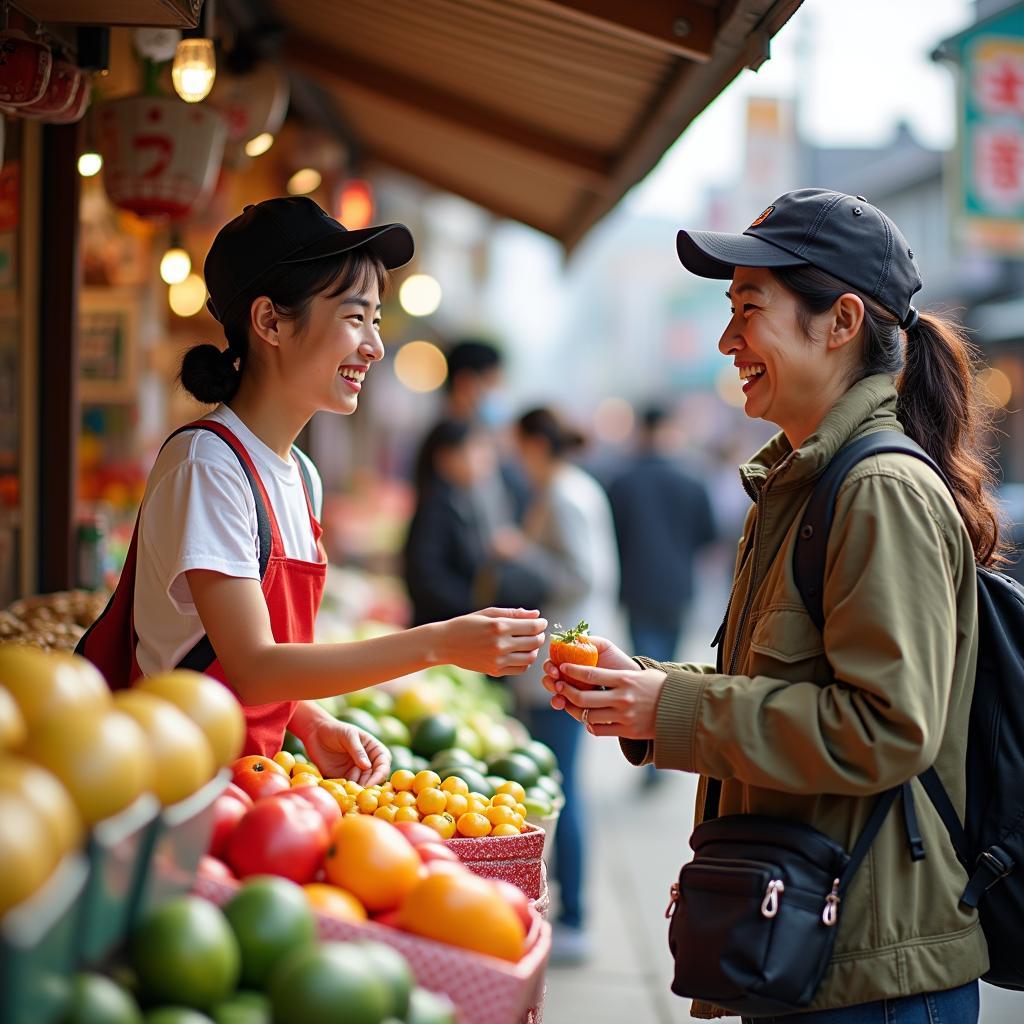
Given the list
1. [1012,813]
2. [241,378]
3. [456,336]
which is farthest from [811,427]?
[456,336]

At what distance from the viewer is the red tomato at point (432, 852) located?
2133 mm

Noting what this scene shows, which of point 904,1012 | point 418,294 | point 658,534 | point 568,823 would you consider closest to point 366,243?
point 904,1012

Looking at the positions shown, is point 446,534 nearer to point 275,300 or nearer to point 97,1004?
point 275,300

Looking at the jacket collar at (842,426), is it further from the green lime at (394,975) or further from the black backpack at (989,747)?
the green lime at (394,975)

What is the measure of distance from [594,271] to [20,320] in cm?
7511

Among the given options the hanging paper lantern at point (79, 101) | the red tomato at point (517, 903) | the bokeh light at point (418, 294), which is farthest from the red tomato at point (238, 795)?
the bokeh light at point (418, 294)

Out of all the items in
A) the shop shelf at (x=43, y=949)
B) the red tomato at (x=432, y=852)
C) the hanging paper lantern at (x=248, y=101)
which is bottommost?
the red tomato at (x=432, y=852)

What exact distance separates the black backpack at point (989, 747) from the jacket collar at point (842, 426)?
0.03m

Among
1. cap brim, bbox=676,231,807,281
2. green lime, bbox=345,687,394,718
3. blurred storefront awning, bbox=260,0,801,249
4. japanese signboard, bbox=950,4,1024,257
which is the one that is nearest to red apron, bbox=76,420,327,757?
cap brim, bbox=676,231,807,281

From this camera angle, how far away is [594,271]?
78000 mm

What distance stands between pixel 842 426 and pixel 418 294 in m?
8.53

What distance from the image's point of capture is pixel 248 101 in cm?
516

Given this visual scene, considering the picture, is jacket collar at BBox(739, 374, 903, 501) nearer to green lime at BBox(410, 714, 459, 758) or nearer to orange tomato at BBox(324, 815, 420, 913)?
orange tomato at BBox(324, 815, 420, 913)

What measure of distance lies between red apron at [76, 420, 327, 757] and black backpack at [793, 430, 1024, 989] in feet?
3.74
